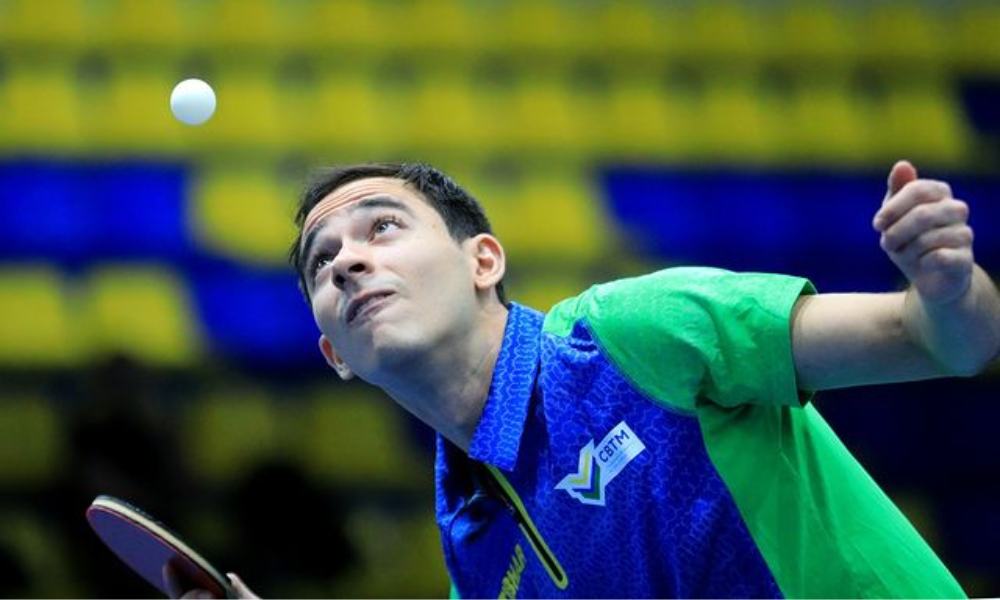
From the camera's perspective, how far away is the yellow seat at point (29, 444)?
515 centimetres

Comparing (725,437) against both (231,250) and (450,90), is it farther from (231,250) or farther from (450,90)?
(450,90)

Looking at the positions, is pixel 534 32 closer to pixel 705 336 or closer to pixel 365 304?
pixel 365 304

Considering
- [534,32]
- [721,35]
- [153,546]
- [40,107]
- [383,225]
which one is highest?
[721,35]

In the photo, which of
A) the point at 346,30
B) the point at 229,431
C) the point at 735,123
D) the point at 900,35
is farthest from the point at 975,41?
the point at 229,431

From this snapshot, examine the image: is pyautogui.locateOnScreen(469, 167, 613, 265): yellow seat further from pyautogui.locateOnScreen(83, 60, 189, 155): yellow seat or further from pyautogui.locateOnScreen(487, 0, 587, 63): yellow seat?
pyautogui.locateOnScreen(83, 60, 189, 155): yellow seat

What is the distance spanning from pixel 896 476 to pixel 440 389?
3651mm

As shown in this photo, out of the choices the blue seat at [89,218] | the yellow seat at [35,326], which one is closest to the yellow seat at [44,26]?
the blue seat at [89,218]

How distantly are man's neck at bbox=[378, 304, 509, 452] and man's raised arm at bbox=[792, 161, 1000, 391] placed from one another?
1.84 feet

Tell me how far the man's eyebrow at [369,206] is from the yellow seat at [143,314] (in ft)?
9.50

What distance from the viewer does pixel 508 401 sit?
231cm

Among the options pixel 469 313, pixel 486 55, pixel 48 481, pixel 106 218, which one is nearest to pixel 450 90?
pixel 486 55

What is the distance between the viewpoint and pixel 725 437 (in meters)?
2.13

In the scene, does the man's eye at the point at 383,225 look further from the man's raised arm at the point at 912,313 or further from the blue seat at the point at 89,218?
the blue seat at the point at 89,218

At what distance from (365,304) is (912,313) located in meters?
0.84
